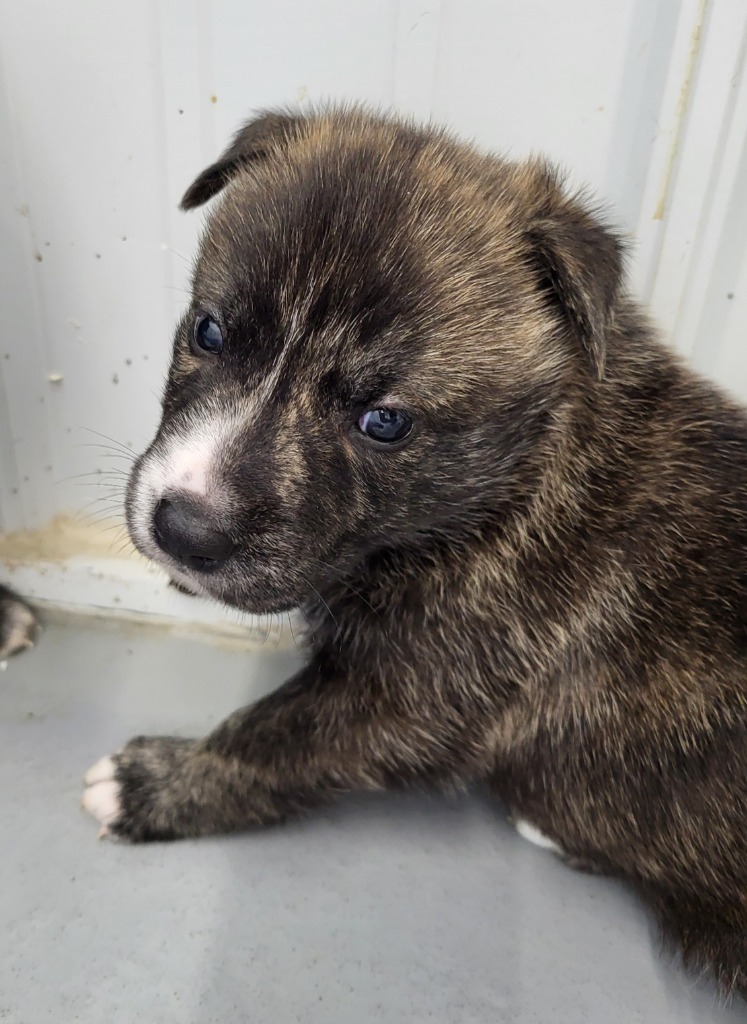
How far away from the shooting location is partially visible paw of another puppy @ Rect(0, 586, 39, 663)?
2141 mm

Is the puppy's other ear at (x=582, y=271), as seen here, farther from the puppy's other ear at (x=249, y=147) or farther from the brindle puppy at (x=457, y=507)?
the puppy's other ear at (x=249, y=147)

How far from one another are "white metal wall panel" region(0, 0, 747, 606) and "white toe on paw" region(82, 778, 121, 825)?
44.4 inches

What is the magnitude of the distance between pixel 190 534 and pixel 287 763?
2.00ft

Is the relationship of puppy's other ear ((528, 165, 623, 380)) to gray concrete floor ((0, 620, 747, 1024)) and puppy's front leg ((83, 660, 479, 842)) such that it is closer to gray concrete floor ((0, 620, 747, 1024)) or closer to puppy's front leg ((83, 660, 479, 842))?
puppy's front leg ((83, 660, 479, 842))

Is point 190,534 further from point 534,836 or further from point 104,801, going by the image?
point 534,836

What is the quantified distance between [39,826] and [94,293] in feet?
4.21

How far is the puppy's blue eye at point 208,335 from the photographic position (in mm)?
1356

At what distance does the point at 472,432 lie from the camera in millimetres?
1341

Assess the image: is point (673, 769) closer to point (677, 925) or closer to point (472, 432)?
point (677, 925)

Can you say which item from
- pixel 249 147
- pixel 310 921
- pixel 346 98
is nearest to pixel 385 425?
pixel 249 147

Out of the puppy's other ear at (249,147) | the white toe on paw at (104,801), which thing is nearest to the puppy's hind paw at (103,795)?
the white toe on paw at (104,801)

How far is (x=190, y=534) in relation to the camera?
120 centimetres

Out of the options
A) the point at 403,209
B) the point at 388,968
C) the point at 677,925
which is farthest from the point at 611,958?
the point at 403,209

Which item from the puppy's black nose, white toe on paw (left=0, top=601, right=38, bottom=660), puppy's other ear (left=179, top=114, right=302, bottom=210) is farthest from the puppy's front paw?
puppy's other ear (left=179, top=114, right=302, bottom=210)
